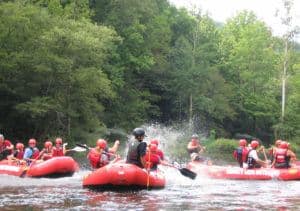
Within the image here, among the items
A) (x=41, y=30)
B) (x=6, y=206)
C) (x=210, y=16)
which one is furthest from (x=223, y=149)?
(x=6, y=206)

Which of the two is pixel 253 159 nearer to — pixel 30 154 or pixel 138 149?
pixel 138 149

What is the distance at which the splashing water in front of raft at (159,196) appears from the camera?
12.8m

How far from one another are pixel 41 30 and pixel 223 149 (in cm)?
1499

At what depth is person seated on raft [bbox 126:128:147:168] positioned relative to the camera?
596 inches

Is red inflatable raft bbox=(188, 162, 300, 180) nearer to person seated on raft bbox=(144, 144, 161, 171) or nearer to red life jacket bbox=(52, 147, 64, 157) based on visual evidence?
person seated on raft bbox=(144, 144, 161, 171)

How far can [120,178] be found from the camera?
1488 cm

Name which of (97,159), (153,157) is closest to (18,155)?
(97,159)

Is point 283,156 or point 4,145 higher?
point 4,145

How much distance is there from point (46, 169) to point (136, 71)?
1300 inches

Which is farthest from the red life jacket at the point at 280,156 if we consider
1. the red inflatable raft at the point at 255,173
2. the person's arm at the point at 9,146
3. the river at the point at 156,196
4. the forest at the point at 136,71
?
the forest at the point at 136,71

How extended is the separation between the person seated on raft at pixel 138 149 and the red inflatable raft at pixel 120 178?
0.28m

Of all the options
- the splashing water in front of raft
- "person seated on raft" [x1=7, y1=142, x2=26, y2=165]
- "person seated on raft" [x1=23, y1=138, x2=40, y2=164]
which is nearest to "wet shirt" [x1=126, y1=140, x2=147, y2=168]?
the splashing water in front of raft

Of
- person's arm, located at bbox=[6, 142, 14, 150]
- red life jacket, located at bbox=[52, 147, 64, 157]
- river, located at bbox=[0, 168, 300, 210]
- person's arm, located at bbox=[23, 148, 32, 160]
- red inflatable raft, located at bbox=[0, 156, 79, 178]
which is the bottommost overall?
river, located at bbox=[0, 168, 300, 210]

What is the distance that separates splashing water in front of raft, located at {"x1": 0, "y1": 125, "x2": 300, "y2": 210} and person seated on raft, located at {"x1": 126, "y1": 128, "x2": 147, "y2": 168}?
0.77 metres
